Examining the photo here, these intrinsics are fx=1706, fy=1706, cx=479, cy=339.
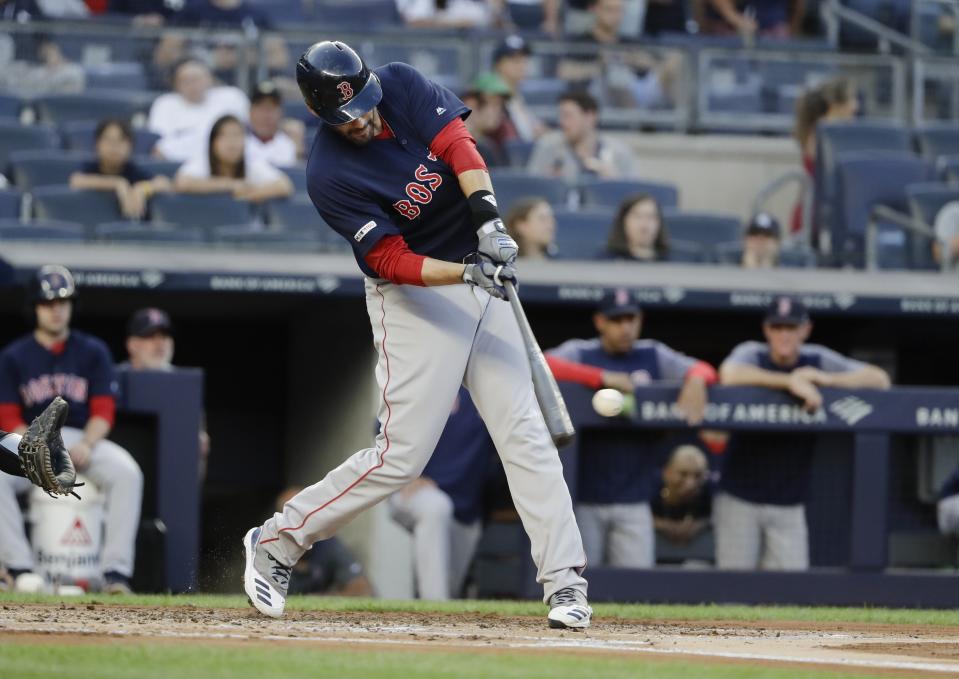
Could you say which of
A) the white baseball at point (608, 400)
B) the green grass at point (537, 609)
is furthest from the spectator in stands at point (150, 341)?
the white baseball at point (608, 400)

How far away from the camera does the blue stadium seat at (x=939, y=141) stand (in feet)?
36.5

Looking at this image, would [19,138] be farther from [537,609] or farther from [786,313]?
[537,609]

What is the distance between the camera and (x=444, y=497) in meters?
7.75

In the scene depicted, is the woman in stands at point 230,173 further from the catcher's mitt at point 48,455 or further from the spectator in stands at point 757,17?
the spectator in stands at point 757,17

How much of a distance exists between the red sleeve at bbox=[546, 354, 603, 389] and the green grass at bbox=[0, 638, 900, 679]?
3.37 meters

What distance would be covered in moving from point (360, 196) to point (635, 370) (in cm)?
308

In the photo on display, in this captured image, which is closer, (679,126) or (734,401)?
(734,401)

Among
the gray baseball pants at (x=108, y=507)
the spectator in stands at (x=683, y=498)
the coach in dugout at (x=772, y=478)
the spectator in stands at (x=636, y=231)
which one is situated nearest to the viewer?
the gray baseball pants at (x=108, y=507)

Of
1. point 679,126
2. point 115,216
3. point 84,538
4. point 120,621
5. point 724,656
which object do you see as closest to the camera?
point 724,656

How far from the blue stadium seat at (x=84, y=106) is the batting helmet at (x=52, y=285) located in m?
3.23

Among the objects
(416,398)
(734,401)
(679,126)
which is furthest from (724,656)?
(679,126)

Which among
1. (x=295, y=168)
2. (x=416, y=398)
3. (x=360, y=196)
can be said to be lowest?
(x=416, y=398)

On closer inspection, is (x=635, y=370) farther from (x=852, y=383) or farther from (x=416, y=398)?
(x=416, y=398)

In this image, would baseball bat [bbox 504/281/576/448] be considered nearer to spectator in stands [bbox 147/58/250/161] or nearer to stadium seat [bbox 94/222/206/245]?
stadium seat [bbox 94/222/206/245]
